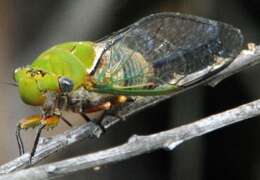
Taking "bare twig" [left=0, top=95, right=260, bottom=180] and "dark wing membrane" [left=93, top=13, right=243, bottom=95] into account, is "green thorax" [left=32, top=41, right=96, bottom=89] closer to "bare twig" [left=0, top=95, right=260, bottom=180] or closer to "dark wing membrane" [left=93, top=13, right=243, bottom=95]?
"dark wing membrane" [left=93, top=13, right=243, bottom=95]

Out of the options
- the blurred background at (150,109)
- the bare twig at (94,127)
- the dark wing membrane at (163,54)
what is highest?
the dark wing membrane at (163,54)

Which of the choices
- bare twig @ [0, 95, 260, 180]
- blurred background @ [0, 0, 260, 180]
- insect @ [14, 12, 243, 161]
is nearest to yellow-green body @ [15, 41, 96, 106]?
insect @ [14, 12, 243, 161]

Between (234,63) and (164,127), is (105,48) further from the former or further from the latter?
(164,127)

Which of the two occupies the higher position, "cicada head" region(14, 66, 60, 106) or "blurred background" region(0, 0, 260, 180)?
"cicada head" region(14, 66, 60, 106)

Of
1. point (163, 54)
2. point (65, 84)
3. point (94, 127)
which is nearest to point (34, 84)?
point (65, 84)

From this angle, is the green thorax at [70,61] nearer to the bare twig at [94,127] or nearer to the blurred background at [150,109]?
the bare twig at [94,127]

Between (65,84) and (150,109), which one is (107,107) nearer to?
(65,84)

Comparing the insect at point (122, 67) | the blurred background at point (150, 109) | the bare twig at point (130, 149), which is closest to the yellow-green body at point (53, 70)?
the insect at point (122, 67)
